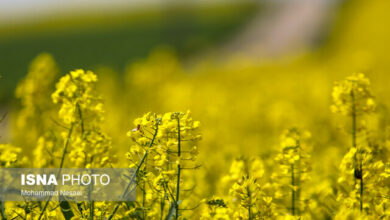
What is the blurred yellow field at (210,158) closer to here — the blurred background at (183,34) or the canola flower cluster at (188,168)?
the canola flower cluster at (188,168)

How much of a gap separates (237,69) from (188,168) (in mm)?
13298

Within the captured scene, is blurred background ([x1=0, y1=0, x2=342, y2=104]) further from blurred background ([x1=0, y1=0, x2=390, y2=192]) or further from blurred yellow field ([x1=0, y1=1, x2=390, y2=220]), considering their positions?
blurred yellow field ([x1=0, y1=1, x2=390, y2=220])

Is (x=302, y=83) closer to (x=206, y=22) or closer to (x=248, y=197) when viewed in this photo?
(x=248, y=197)

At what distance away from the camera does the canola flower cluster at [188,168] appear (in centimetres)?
221

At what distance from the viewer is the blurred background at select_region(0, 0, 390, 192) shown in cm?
559

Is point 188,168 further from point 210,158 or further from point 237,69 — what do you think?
point 237,69

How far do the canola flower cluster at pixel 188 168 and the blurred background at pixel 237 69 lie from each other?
Result: 277mm

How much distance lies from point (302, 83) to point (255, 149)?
4161mm

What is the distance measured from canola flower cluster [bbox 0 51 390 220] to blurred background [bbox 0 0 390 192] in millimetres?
277

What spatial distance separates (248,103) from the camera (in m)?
7.84

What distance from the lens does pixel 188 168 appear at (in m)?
2.22

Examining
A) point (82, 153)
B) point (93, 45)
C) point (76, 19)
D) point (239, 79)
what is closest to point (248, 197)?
point (82, 153)

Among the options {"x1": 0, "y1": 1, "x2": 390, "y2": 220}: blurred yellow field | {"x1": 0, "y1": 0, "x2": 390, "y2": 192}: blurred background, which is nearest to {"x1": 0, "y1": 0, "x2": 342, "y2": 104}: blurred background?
{"x1": 0, "y1": 0, "x2": 390, "y2": 192}: blurred background

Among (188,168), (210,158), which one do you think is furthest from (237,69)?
(188,168)
